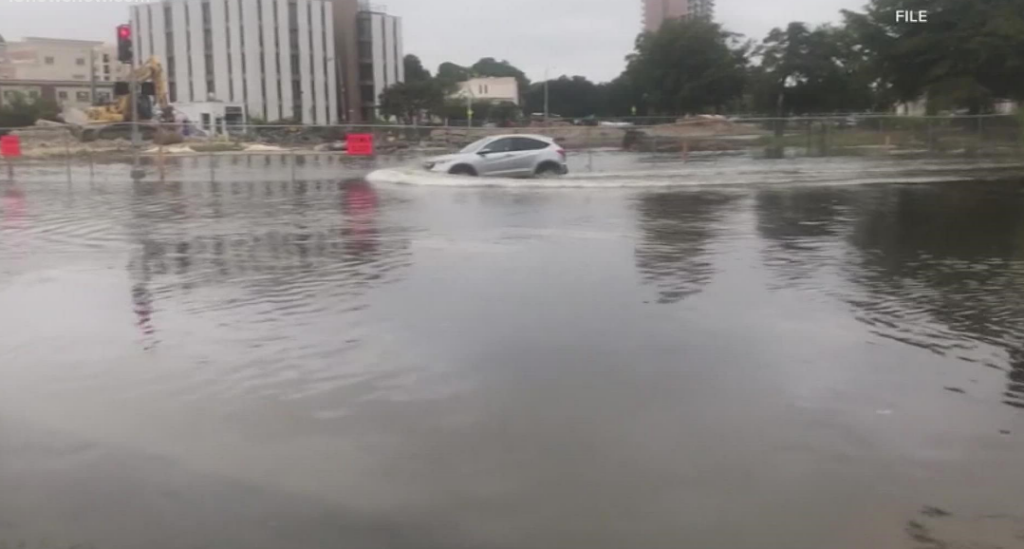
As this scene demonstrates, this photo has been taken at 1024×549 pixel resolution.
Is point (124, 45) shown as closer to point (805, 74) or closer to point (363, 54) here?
→ point (805, 74)

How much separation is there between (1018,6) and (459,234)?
38699 millimetres

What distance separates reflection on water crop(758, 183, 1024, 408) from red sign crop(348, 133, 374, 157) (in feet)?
68.9

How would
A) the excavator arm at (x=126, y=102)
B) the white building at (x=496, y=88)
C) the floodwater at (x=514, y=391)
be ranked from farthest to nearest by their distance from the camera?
the white building at (x=496, y=88), the excavator arm at (x=126, y=102), the floodwater at (x=514, y=391)

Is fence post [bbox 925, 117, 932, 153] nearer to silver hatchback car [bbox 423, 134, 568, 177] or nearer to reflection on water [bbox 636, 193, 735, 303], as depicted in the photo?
silver hatchback car [bbox 423, 134, 568, 177]

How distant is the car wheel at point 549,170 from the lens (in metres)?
29.8

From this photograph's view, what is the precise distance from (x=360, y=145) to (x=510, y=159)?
1194 centimetres

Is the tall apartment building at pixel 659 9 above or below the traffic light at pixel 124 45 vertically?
above

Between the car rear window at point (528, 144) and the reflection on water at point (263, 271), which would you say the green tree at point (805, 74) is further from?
the reflection on water at point (263, 271)

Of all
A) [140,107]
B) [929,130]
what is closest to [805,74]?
[929,130]

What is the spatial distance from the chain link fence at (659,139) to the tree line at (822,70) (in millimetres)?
8624

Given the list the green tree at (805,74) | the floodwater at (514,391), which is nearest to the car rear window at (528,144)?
the floodwater at (514,391)

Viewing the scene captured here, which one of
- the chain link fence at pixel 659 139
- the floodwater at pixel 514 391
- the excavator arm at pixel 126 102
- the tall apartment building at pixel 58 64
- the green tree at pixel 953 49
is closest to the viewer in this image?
the floodwater at pixel 514 391

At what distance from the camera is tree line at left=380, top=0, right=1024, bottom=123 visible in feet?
151

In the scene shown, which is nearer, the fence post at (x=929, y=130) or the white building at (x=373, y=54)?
the fence post at (x=929, y=130)
